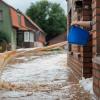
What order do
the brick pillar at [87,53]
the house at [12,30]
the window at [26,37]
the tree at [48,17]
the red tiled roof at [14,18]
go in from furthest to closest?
1. the tree at [48,17]
2. the window at [26,37]
3. the red tiled roof at [14,18]
4. the house at [12,30]
5. the brick pillar at [87,53]

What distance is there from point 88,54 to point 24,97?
2.55m

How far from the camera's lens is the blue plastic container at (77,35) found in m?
8.51

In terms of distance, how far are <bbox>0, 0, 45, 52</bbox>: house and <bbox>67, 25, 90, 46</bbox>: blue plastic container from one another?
3692 cm

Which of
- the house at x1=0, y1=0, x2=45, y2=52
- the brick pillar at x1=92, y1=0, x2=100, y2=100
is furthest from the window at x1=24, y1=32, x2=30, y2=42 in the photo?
the brick pillar at x1=92, y1=0, x2=100, y2=100

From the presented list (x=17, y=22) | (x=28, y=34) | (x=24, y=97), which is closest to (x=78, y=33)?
(x=24, y=97)

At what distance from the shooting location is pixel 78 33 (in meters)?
8.54

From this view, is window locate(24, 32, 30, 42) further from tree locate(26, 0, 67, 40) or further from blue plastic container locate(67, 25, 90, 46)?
blue plastic container locate(67, 25, 90, 46)

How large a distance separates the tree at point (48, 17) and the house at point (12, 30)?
27.7 feet

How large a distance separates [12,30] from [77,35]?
4682cm

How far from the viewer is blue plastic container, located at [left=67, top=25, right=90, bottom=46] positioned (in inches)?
335

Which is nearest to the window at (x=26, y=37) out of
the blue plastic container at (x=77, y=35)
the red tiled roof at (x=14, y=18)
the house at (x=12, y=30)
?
the house at (x=12, y=30)

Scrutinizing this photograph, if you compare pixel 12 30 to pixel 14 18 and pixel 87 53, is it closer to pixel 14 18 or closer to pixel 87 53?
pixel 14 18

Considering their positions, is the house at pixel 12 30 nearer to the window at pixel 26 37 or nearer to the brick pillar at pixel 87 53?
the window at pixel 26 37

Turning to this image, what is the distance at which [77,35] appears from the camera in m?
8.57
